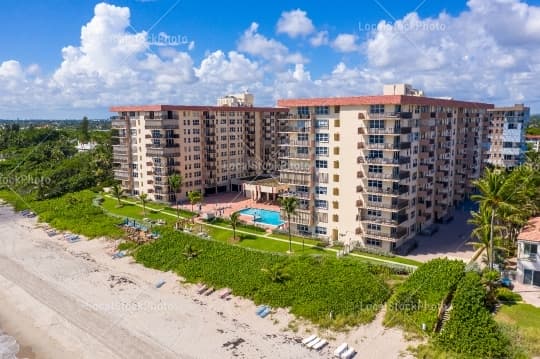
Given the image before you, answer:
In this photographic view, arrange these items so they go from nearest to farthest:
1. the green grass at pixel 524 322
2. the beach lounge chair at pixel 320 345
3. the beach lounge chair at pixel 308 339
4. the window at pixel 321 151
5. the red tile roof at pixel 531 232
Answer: the green grass at pixel 524 322 < the beach lounge chair at pixel 320 345 < the beach lounge chair at pixel 308 339 < the red tile roof at pixel 531 232 < the window at pixel 321 151

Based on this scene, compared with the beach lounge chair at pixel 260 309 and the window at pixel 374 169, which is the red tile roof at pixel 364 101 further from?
the beach lounge chair at pixel 260 309

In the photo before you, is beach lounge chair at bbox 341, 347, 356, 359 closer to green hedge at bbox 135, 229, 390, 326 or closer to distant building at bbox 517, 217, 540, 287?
green hedge at bbox 135, 229, 390, 326

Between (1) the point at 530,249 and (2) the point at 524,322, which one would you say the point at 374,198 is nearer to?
(1) the point at 530,249

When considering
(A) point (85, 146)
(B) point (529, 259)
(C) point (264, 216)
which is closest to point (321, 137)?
(C) point (264, 216)

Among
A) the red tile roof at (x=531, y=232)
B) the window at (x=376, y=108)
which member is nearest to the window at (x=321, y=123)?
the window at (x=376, y=108)

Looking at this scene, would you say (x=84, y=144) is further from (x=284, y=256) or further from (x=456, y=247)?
(x=456, y=247)

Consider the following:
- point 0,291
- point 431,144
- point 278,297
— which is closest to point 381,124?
point 431,144
